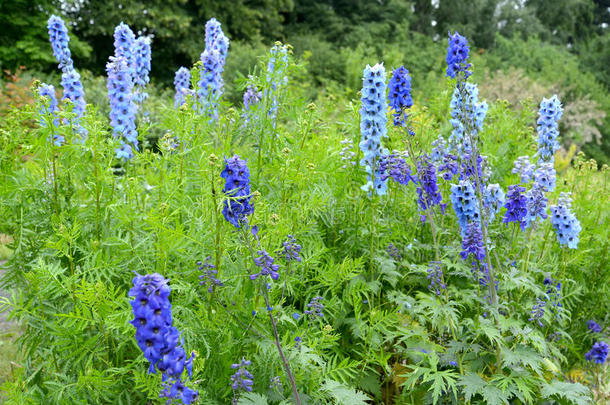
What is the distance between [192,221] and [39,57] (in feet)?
44.8

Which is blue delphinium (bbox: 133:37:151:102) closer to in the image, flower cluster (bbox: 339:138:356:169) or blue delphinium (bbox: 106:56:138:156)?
blue delphinium (bbox: 106:56:138:156)

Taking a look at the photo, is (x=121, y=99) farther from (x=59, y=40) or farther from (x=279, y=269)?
(x=279, y=269)

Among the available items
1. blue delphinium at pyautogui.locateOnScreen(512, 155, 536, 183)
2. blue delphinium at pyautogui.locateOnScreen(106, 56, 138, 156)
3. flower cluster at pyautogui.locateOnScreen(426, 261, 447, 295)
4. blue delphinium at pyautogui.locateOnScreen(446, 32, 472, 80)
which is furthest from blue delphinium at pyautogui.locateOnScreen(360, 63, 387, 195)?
blue delphinium at pyautogui.locateOnScreen(106, 56, 138, 156)

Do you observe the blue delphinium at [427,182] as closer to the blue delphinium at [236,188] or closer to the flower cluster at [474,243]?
the flower cluster at [474,243]

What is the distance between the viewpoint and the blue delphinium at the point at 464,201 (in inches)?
115

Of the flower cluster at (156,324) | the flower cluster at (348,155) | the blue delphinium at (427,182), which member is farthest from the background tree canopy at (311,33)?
the flower cluster at (156,324)

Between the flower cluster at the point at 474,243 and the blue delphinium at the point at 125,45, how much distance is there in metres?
2.50

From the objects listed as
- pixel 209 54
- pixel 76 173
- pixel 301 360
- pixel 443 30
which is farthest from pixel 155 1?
pixel 301 360

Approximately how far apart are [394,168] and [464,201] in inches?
17.3

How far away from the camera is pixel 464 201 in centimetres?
294

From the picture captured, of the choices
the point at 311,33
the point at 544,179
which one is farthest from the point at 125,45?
the point at 311,33

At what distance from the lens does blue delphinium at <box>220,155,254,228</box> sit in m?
2.02

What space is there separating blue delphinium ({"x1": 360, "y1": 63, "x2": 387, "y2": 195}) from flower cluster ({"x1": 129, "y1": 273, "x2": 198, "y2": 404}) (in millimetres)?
1748

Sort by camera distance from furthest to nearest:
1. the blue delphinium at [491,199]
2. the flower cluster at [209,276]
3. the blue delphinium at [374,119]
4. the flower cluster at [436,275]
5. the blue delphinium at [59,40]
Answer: the blue delphinium at [59,40] < the blue delphinium at [491,199] < the blue delphinium at [374,119] < the flower cluster at [436,275] < the flower cluster at [209,276]
